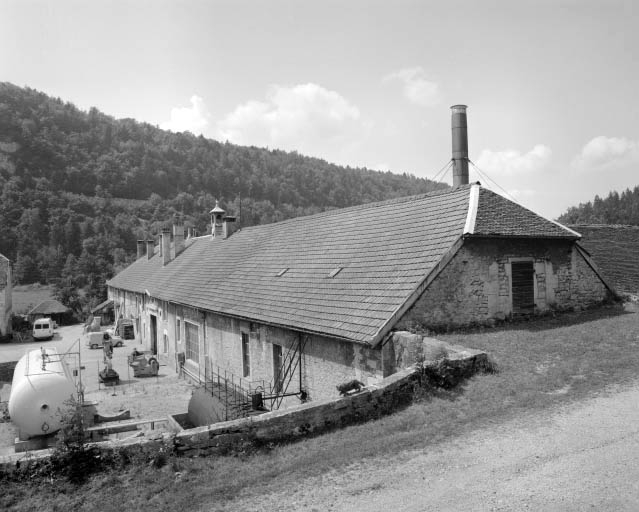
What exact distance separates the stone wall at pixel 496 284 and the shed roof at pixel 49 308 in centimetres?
4688

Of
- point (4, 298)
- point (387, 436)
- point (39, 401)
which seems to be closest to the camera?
point (387, 436)

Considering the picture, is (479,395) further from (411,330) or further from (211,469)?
(211,469)

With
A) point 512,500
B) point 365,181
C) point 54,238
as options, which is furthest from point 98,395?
point 365,181

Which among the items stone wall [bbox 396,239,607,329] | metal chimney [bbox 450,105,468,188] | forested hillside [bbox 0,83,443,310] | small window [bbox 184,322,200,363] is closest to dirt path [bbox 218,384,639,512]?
stone wall [bbox 396,239,607,329]

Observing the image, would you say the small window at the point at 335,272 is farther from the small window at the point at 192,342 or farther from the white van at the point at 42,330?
the white van at the point at 42,330

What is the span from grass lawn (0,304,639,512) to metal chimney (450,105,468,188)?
691 cm

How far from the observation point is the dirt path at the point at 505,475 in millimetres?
5398

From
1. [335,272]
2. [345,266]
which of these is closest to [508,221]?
[345,266]

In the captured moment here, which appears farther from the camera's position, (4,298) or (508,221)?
(4,298)

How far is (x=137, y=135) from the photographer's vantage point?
11612 centimetres

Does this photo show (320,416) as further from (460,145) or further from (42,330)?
(42,330)

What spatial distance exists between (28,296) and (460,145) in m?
57.0

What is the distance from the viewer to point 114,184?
101000mm

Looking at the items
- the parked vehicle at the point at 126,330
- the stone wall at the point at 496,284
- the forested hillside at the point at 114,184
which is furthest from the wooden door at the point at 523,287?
the forested hillside at the point at 114,184
